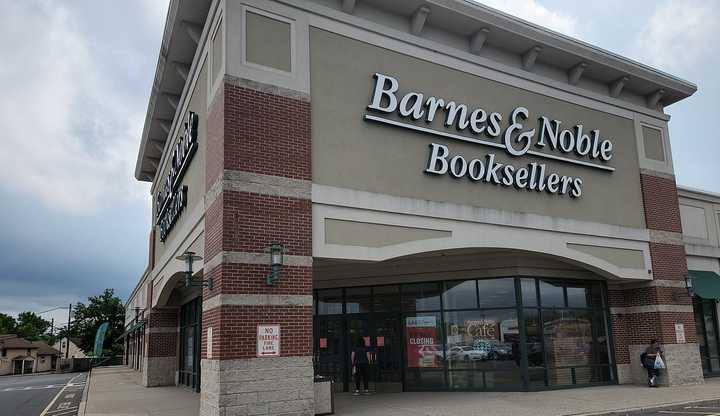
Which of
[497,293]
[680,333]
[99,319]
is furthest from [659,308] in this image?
[99,319]

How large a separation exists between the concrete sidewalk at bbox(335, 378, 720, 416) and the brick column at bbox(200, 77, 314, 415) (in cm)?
214

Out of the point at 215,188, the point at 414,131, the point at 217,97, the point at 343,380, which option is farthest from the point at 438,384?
the point at 217,97

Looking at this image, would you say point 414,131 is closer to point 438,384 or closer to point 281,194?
point 281,194

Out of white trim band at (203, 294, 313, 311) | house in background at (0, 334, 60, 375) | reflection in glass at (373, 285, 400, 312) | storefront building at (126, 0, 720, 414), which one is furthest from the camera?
house in background at (0, 334, 60, 375)

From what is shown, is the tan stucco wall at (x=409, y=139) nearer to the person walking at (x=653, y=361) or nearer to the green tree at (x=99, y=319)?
the person walking at (x=653, y=361)

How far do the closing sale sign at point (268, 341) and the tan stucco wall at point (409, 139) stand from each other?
3426 mm

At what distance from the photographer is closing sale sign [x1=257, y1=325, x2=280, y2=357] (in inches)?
468

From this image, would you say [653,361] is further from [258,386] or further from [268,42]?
[268,42]

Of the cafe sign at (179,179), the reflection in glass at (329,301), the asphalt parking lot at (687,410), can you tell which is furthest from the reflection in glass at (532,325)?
the cafe sign at (179,179)

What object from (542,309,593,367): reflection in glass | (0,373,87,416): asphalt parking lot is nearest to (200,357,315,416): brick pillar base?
(0,373,87,416): asphalt parking lot

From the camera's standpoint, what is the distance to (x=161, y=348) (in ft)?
78.5

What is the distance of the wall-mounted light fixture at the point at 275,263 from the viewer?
12.0 metres

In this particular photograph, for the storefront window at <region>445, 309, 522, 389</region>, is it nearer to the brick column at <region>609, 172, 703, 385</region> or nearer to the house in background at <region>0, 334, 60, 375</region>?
the brick column at <region>609, 172, 703, 385</region>

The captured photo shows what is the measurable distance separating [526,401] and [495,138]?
6.91 metres
